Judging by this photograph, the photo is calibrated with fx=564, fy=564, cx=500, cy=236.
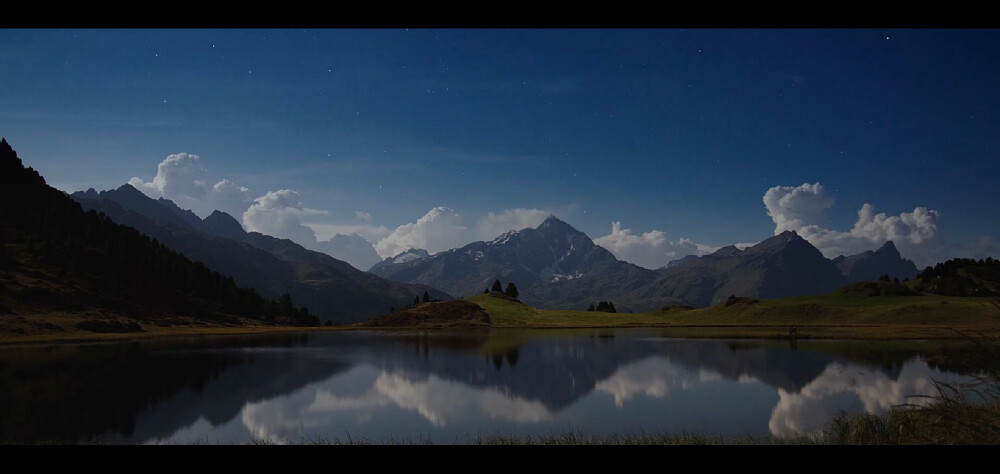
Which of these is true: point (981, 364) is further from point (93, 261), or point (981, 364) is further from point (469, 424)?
point (93, 261)

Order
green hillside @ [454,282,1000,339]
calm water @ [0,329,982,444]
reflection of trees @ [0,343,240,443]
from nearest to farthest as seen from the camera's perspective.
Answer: reflection of trees @ [0,343,240,443]
calm water @ [0,329,982,444]
green hillside @ [454,282,1000,339]

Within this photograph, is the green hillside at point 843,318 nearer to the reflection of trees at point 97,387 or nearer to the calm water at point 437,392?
the calm water at point 437,392

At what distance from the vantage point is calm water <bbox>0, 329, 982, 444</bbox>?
117 ft

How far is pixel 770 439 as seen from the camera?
30625 mm

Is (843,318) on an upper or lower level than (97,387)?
lower

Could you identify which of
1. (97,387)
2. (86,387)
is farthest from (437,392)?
(86,387)

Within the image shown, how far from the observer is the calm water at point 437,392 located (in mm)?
35812

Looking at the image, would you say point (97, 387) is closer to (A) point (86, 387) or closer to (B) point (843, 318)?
(A) point (86, 387)

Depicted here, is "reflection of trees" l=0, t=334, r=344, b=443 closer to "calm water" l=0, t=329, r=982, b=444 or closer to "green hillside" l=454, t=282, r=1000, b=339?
"calm water" l=0, t=329, r=982, b=444

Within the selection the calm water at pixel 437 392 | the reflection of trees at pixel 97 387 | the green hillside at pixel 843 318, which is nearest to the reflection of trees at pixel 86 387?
the reflection of trees at pixel 97 387

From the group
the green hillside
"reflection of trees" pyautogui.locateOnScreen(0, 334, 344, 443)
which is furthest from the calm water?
the green hillside

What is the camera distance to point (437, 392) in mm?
51375

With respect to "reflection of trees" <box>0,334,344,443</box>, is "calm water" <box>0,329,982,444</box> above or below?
below
